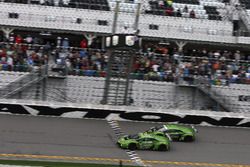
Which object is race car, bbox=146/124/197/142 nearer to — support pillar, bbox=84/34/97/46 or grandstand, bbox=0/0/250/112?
grandstand, bbox=0/0/250/112

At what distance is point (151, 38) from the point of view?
2478 cm

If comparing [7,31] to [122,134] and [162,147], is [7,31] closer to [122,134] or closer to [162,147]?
[122,134]

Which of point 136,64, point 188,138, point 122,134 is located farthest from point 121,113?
point 136,64

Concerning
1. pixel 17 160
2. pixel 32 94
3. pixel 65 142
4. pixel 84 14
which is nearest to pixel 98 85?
pixel 32 94

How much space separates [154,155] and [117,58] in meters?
4.74

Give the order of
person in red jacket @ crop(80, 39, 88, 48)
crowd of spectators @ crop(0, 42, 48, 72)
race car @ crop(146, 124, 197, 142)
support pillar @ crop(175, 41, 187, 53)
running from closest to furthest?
1. race car @ crop(146, 124, 197, 142)
2. crowd of spectators @ crop(0, 42, 48, 72)
3. person in red jacket @ crop(80, 39, 88, 48)
4. support pillar @ crop(175, 41, 187, 53)

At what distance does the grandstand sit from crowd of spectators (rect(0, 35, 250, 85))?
3 cm

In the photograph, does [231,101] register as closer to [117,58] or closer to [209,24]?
[117,58]

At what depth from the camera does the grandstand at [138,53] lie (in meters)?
18.1

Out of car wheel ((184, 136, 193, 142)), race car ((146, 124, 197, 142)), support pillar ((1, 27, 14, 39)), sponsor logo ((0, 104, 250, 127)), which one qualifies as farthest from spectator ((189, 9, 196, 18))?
car wheel ((184, 136, 193, 142))

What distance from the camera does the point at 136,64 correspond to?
1981 cm

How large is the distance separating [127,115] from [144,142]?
121 inches

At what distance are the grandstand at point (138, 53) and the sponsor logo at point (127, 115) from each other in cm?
50

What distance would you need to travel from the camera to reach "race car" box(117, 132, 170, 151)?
14.2m
